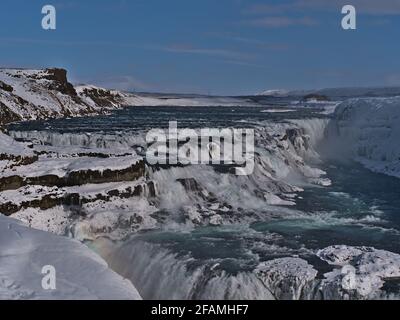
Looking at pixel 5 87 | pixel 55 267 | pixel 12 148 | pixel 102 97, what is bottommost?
pixel 55 267

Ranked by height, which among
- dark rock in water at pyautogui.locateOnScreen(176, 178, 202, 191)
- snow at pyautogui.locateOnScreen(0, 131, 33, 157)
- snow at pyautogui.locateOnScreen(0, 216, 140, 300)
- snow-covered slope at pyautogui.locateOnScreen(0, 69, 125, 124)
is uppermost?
snow-covered slope at pyautogui.locateOnScreen(0, 69, 125, 124)

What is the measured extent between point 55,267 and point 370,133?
1348 inches

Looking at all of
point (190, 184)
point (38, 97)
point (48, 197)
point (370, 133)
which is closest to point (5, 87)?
point (38, 97)

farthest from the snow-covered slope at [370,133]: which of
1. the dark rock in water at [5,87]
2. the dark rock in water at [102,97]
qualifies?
the dark rock in water at [102,97]

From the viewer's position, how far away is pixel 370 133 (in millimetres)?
41875

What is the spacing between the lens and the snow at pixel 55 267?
10.3 m

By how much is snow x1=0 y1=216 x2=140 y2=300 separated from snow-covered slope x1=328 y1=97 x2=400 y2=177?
967 inches

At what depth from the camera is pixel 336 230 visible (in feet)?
60.5

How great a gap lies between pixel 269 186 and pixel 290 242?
318 inches

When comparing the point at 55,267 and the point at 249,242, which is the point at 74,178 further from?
the point at 55,267

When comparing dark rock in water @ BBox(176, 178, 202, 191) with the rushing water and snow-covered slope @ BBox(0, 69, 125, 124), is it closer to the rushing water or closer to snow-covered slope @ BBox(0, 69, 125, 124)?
the rushing water

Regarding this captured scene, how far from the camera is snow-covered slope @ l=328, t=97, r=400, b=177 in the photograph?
37256mm

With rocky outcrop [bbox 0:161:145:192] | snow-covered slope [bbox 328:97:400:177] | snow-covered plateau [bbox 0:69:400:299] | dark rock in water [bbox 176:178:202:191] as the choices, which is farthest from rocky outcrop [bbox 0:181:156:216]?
snow-covered slope [bbox 328:97:400:177]
